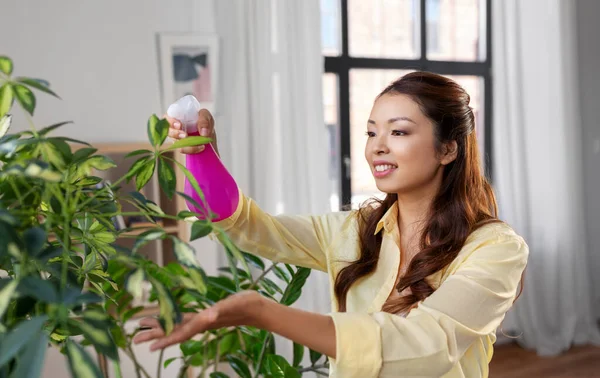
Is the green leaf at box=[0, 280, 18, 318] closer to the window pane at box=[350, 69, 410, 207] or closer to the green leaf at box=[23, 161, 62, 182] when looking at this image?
the green leaf at box=[23, 161, 62, 182]

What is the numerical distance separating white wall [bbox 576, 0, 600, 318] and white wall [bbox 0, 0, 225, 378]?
9.13 ft

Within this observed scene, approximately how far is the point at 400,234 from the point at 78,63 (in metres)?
2.27

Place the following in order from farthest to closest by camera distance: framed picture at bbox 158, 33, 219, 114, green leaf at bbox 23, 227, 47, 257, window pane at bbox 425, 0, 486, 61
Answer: window pane at bbox 425, 0, 486, 61
framed picture at bbox 158, 33, 219, 114
green leaf at bbox 23, 227, 47, 257

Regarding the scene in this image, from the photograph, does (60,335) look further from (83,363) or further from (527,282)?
(527,282)

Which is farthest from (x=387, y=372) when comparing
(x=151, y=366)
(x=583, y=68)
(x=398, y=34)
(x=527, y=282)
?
(x=583, y=68)

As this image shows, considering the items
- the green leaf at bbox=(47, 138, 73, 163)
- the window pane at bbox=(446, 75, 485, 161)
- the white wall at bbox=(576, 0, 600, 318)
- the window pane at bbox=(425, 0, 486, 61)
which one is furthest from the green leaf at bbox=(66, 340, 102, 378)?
the white wall at bbox=(576, 0, 600, 318)

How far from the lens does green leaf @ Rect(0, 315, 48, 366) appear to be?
53 centimetres

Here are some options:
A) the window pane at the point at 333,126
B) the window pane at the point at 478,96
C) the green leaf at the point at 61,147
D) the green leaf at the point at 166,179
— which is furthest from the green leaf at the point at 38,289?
the window pane at the point at 478,96

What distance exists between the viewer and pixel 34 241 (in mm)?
629

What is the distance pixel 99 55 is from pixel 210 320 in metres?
2.86

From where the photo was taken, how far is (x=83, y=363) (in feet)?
1.90

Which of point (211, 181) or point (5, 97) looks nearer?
point (5, 97)

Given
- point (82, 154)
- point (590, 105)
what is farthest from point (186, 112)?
point (590, 105)

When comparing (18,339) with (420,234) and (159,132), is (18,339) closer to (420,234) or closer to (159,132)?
(159,132)
